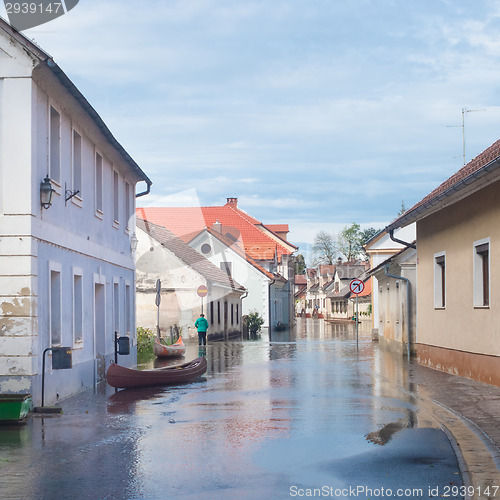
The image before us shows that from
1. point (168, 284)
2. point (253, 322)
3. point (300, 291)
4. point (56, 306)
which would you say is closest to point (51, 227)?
point (56, 306)

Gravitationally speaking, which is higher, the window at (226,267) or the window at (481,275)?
the window at (226,267)

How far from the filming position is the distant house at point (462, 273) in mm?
15852

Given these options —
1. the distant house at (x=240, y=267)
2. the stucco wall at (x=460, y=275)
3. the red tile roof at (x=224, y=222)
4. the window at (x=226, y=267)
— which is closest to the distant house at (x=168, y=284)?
the distant house at (x=240, y=267)

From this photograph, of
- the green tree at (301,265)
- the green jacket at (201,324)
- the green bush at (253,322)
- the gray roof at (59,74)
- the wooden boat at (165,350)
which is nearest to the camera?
the gray roof at (59,74)

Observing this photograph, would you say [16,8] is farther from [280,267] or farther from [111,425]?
[280,267]

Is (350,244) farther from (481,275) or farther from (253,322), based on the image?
(481,275)

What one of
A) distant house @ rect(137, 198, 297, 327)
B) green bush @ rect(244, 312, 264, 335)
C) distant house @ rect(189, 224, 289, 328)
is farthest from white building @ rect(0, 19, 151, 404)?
distant house @ rect(137, 198, 297, 327)

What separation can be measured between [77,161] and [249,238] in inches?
2216

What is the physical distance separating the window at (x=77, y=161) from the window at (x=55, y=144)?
134cm

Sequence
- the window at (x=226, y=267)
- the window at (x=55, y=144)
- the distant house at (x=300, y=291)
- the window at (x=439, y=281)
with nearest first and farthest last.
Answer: the window at (x=55, y=144), the window at (x=439, y=281), the window at (x=226, y=267), the distant house at (x=300, y=291)

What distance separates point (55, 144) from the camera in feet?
49.1

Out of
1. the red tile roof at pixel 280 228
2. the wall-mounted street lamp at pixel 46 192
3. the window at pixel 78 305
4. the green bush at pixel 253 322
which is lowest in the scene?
the green bush at pixel 253 322

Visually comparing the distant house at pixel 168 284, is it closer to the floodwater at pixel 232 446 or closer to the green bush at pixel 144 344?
the green bush at pixel 144 344

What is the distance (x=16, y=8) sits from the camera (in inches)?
548
